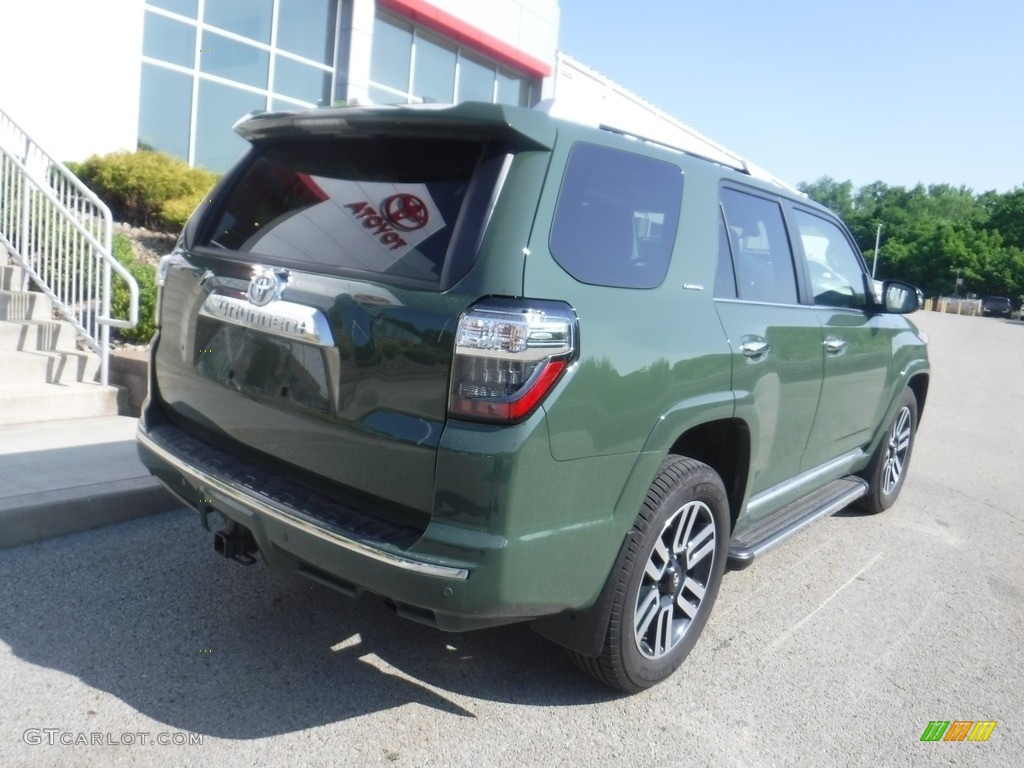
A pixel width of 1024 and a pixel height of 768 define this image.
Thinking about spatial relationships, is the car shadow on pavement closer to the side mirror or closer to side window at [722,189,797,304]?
side window at [722,189,797,304]

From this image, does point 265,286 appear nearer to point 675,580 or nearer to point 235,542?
point 235,542

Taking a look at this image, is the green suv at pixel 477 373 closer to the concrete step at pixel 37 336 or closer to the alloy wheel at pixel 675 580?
the alloy wheel at pixel 675 580

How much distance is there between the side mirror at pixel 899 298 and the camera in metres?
5.18

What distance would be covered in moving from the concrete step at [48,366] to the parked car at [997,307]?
281ft

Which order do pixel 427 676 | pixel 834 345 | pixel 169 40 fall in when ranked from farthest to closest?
pixel 169 40 < pixel 834 345 < pixel 427 676

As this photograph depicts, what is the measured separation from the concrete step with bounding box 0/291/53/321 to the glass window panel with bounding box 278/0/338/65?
335 inches

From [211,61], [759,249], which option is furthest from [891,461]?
[211,61]

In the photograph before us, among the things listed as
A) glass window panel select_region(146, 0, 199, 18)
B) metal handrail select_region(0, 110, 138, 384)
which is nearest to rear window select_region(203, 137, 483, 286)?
metal handrail select_region(0, 110, 138, 384)

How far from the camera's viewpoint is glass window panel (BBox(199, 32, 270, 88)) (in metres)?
13.0

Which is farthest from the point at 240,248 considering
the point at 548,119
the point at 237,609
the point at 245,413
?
the point at 237,609

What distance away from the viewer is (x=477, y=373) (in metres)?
2.53

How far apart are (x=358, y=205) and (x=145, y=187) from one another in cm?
819

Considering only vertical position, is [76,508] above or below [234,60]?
below

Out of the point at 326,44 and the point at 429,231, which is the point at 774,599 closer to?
the point at 429,231
